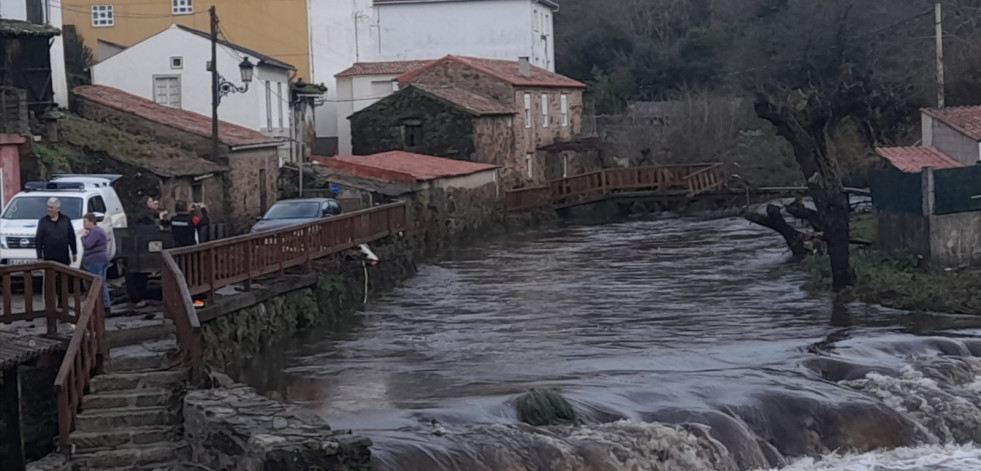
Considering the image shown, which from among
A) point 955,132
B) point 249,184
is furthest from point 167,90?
point 955,132

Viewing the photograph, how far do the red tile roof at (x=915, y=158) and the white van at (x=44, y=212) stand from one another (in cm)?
1725

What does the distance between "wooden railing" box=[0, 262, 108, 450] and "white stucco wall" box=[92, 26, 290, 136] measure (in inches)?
968

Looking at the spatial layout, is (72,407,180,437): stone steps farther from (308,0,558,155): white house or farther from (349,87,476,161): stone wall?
(308,0,558,155): white house

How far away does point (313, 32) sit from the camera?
55844mm

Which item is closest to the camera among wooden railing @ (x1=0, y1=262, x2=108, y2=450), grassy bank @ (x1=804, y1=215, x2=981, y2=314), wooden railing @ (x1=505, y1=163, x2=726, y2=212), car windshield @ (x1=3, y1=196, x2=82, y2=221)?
wooden railing @ (x1=0, y1=262, x2=108, y2=450)

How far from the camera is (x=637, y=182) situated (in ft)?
170

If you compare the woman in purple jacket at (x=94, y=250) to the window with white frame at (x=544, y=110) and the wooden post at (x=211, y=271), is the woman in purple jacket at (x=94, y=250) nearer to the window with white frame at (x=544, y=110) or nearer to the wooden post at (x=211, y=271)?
the wooden post at (x=211, y=271)

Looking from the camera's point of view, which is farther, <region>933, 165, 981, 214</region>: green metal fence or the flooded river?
<region>933, 165, 981, 214</region>: green metal fence

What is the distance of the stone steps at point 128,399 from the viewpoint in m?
14.8

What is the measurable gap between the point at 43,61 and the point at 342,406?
1841 cm

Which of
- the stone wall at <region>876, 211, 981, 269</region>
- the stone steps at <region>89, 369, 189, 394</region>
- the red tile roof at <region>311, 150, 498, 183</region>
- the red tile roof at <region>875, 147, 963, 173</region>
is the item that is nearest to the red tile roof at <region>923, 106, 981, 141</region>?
the red tile roof at <region>875, 147, 963, 173</region>

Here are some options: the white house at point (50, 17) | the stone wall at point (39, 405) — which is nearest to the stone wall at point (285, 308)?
the stone wall at point (39, 405)

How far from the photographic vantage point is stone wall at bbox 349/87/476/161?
1875 inches

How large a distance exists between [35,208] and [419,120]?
26715 millimetres
